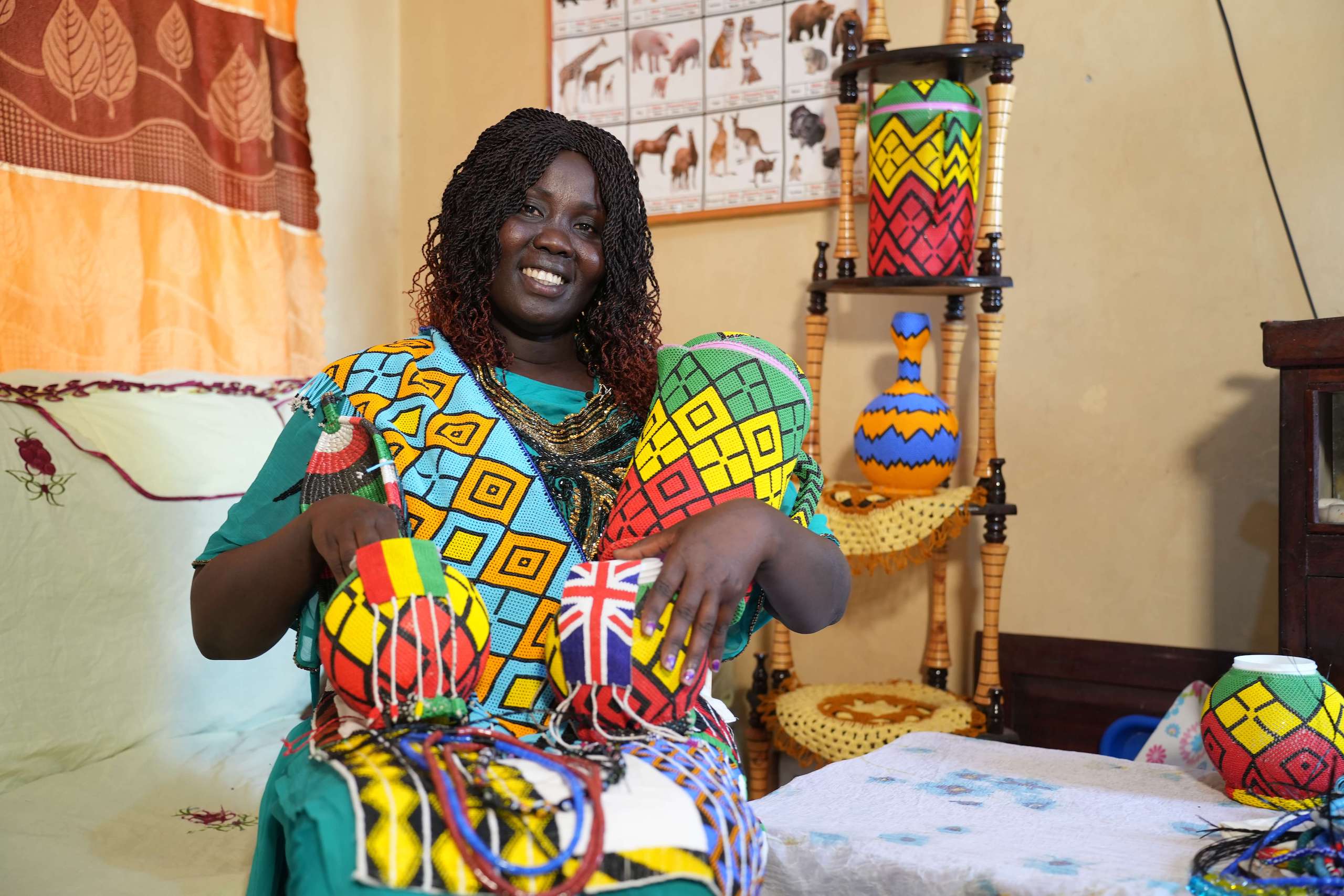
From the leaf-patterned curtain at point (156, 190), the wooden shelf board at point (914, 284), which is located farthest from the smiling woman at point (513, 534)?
the leaf-patterned curtain at point (156, 190)

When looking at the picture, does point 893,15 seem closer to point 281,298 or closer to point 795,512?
point 281,298

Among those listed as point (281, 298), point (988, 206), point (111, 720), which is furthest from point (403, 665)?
point (281, 298)

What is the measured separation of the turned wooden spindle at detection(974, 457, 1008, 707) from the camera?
214 centimetres

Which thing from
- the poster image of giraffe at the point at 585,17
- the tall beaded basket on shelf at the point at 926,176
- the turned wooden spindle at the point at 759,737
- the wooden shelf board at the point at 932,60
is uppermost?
the poster image of giraffe at the point at 585,17

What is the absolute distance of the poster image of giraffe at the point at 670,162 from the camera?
2.68m

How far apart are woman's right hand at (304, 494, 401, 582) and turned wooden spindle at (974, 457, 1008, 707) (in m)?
1.40

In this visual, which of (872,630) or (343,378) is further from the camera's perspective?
(872,630)

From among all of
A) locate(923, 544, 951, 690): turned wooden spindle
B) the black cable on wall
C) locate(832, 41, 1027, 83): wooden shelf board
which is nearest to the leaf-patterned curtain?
locate(832, 41, 1027, 83): wooden shelf board

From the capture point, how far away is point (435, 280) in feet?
4.60

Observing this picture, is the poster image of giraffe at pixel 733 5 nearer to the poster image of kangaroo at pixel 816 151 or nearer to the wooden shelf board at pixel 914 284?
the poster image of kangaroo at pixel 816 151

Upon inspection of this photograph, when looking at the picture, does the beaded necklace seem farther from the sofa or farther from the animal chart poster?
the animal chart poster

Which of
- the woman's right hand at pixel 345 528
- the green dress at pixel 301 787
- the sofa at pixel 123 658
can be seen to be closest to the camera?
the green dress at pixel 301 787

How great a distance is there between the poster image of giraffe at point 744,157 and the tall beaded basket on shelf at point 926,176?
0.43 metres

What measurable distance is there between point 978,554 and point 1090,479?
274mm
